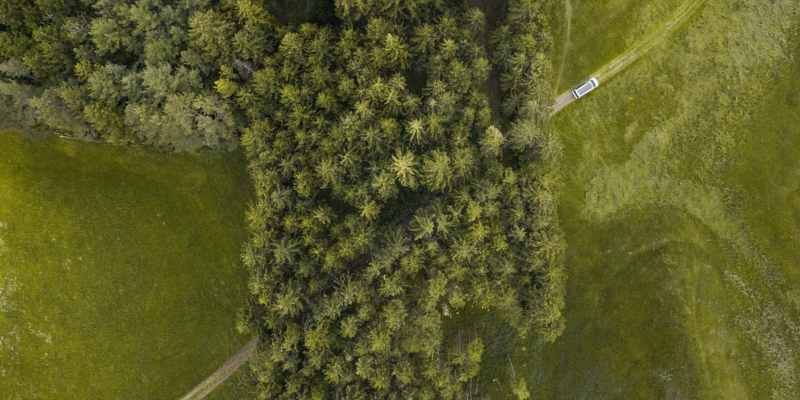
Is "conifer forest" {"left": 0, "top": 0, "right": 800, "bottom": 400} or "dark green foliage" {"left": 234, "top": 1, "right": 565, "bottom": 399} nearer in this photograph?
"dark green foliage" {"left": 234, "top": 1, "right": 565, "bottom": 399}

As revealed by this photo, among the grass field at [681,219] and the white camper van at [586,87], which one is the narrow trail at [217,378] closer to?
the grass field at [681,219]

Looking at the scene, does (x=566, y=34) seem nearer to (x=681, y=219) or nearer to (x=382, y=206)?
(x=681, y=219)

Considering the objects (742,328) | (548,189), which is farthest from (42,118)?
(742,328)

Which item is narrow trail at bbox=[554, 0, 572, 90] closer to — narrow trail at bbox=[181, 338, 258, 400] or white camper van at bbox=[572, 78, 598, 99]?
white camper van at bbox=[572, 78, 598, 99]

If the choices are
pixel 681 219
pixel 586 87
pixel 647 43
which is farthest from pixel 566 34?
pixel 681 219

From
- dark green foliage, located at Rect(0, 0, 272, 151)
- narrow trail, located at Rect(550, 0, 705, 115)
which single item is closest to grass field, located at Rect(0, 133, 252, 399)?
dark green foliage, located at Rect(0, 0, 272, 151)

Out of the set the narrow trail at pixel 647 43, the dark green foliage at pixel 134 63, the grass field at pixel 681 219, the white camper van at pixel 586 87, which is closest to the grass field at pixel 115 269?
the dark green foliage at pixel 134 63

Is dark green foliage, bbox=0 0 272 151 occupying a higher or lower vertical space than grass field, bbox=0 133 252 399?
higher
